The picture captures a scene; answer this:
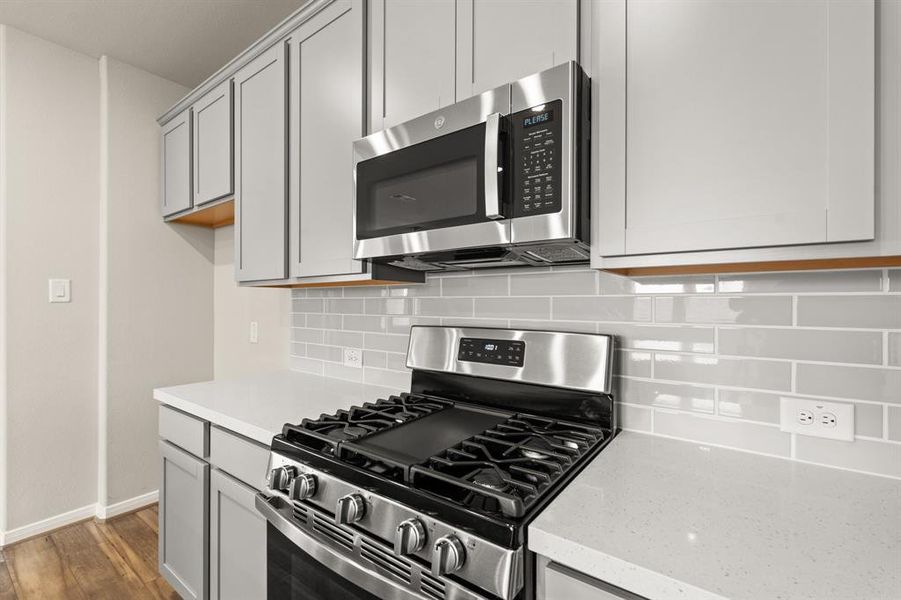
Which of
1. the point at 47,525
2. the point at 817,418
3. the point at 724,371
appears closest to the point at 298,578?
the point at 724,371

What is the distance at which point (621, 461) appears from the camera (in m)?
1.05

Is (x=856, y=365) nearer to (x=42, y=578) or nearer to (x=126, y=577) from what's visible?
(x=126, y=577)

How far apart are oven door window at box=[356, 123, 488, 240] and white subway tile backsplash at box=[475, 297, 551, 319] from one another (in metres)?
0.41

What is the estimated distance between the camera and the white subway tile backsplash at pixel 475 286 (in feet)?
5.13

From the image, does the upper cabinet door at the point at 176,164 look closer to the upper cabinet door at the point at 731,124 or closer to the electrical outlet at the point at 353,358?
the electrical outlet at the point at 353,358

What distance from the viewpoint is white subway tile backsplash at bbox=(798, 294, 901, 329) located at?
0.95 meters

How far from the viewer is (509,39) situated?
3.89ft

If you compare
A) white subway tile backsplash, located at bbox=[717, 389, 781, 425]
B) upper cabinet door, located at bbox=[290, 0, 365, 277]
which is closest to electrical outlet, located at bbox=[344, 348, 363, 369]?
upper cabinet door, located at bbox=[290, 0, 365, 277]

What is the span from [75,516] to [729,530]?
134 inches

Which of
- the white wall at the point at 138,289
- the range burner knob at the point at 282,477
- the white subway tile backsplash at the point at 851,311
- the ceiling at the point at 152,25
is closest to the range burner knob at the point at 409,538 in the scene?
the range burner knob at the point at 282,477

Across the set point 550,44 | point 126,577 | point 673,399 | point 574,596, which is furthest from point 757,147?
point 126,577

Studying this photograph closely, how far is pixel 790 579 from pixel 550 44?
1170 millimetres

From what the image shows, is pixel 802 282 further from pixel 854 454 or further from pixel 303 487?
pixel 303 487

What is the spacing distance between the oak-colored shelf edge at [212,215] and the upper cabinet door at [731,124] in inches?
76.7
